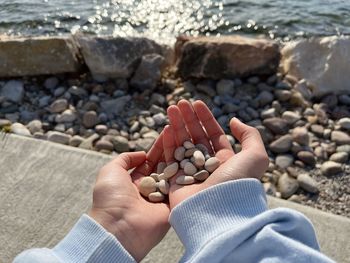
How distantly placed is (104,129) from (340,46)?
1.90m

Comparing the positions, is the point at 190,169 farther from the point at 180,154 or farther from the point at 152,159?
the point at 152,159

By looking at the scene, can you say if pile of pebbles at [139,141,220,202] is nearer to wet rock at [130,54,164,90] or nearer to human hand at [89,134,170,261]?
human hand at [89,134,170,261]

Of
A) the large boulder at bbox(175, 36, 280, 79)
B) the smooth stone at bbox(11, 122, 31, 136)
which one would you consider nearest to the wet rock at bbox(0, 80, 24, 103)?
the smooth stone at bbox(11, 122, 31, 136)

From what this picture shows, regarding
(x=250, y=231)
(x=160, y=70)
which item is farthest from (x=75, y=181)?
(x=160, y=70)

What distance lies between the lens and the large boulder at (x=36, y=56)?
12.1 feet

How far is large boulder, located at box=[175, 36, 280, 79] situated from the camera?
3.61 metres

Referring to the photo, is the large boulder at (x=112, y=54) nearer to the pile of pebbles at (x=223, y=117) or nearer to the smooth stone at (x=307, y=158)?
the pile of pebbles at (x=223, y=117)

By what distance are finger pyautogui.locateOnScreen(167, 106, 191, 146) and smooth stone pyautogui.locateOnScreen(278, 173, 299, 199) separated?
96 cm

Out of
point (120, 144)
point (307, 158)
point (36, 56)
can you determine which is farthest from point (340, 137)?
point (36, 56)

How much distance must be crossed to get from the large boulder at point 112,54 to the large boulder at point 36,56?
0.46 feet

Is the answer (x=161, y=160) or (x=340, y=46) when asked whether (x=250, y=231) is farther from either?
(x=340, y=46)

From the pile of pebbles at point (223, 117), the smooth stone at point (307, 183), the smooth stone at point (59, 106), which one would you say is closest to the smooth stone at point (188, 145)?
the pile of pebbles at point (223, 117)

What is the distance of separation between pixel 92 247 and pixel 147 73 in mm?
2319

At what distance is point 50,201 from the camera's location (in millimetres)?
2295
